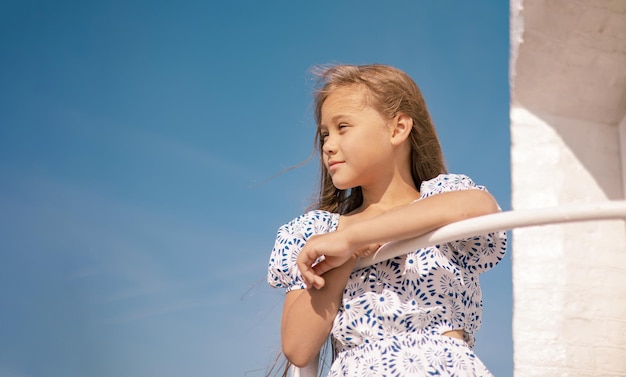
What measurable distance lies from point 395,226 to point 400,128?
0.37 meters

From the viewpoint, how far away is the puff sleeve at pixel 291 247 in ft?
4.60

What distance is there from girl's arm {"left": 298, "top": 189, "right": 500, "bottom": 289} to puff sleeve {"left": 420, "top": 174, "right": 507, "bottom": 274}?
10cm

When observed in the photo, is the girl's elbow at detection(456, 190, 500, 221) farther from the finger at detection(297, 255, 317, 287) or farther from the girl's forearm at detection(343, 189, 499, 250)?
the finger at detection(297, 255, 317, 287)

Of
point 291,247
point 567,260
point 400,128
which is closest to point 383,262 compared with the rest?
point 291,247

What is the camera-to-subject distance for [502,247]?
1.38 metres

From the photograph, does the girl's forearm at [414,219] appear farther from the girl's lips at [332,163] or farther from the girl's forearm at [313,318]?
the girl's lips at [332,163]

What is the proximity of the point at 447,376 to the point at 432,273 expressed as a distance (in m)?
0.19

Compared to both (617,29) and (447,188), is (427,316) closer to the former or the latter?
(447,188)

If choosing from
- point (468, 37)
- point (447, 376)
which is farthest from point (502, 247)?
point (468, 37)

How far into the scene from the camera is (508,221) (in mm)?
1102

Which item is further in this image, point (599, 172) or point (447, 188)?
point (599, 172)

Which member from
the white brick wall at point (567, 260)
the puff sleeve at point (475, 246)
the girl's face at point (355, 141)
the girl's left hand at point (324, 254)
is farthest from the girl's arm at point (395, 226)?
the white brick wall at point (567, 260)

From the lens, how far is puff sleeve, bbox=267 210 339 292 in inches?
55.2

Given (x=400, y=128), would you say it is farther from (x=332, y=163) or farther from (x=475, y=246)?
(x=475, y=246)
